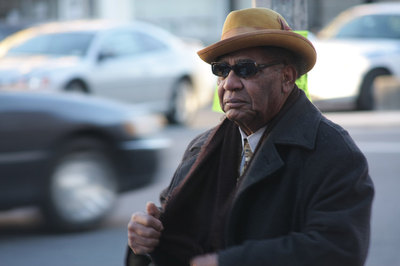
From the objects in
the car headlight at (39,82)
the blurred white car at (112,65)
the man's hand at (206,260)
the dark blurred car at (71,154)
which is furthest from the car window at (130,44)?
the man's hand at (206,260)

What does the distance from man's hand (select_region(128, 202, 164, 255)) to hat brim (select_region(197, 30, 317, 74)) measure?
0.51 m

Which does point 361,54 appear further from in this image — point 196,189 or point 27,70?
point 196,189

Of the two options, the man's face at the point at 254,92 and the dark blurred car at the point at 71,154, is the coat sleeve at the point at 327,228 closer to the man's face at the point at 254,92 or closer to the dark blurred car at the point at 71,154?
the man's face at the point at 254,92

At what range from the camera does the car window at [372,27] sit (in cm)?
1531

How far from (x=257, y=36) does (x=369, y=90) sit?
41.2 ft

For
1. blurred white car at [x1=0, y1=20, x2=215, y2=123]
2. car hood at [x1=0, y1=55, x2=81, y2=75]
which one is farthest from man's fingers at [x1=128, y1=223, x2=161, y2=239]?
car hood at [x1=0, y1=55, x2=81, y2=75]

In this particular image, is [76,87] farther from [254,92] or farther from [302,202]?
[302,202]

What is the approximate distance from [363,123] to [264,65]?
11.7m

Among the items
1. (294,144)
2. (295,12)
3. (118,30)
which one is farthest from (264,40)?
(118,30)

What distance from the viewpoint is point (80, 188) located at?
23.4ft

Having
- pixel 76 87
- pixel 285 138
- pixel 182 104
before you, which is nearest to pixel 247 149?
pixel 285 138

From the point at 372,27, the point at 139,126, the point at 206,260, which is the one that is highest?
the point at 206,260

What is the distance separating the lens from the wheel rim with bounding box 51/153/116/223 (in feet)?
22.8

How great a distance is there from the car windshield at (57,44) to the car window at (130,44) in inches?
12.7
